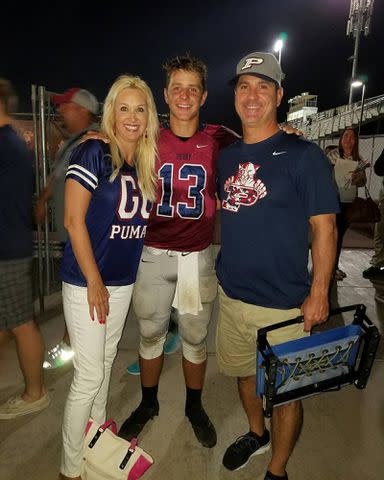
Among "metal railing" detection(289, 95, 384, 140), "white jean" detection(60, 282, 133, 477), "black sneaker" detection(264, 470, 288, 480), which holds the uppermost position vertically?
"metal railing" detection(289, 95, 384, 140)

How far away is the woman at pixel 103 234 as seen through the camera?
180cm

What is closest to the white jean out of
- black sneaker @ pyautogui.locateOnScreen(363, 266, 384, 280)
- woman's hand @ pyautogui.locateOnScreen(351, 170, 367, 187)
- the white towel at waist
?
the white towel at waist

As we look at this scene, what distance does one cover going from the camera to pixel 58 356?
3258mm

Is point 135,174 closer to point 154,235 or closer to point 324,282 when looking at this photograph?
point 154,235

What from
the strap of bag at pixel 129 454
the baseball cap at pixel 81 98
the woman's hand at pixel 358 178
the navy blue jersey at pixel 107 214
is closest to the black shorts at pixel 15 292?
the navy blue jersey at pixel 107 214

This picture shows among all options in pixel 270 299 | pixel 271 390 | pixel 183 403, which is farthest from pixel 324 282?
pixel 183 403

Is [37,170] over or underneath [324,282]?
over

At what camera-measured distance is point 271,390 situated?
174 cm

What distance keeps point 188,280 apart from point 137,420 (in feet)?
3.51

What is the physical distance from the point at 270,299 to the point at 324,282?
0.32 m

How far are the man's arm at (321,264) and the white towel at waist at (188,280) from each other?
779mm

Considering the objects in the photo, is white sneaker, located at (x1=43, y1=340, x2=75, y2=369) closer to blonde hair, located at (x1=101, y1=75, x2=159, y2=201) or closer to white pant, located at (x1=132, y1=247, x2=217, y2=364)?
white pant, located at (x1=132, y1=247, x2=217, y2=364)

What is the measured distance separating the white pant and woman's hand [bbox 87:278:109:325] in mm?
558

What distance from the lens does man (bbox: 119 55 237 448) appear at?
2367 mm
